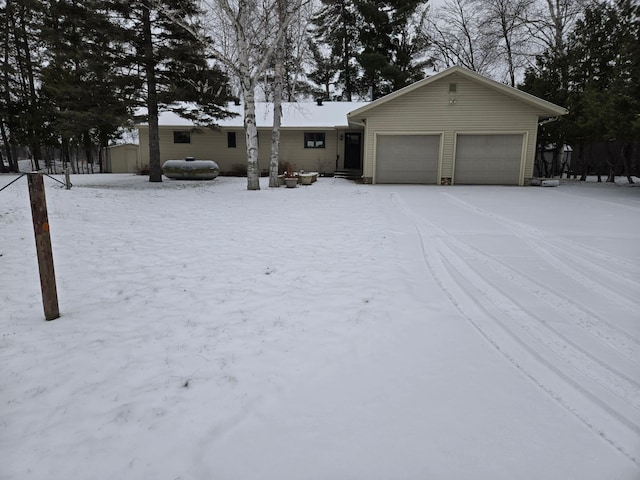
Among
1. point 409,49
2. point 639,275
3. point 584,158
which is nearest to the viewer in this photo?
point 639,275

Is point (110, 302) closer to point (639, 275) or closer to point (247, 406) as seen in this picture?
point (247, 406)

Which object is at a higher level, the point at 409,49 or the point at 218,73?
the point at 409,49

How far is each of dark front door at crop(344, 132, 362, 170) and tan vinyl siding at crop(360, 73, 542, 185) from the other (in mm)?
5381

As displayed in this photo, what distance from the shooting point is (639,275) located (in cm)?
451

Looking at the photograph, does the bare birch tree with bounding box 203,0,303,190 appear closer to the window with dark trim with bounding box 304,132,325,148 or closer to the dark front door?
the window with dark trim with bounding box 304,132,325,148

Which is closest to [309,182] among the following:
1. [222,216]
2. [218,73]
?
[218,73]

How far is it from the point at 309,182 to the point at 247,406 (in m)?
14.6

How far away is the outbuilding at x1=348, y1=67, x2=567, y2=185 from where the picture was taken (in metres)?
15.5

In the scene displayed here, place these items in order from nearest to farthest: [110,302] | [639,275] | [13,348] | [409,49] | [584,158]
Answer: [13,348], [110,302], [639,275], [584,158], [409,49]

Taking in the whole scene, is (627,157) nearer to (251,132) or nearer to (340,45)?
→ (251,132)

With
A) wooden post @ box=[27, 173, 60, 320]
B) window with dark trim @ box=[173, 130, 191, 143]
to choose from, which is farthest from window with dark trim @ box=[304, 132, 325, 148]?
wooden post @ box=[27, 173, 60, 320]

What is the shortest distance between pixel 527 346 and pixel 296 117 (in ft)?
67.8

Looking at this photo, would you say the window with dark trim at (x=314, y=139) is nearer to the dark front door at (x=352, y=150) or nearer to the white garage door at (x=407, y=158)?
the dark front door at (x=352, y=150)

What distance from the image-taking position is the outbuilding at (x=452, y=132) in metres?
15.5
